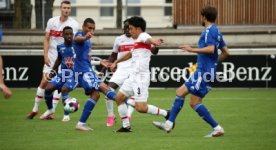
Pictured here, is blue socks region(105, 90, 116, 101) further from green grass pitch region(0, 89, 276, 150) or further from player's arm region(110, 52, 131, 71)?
player's arm region(110, 52, 131, 71)

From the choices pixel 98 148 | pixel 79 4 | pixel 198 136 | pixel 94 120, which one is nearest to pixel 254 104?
pixel 94 120

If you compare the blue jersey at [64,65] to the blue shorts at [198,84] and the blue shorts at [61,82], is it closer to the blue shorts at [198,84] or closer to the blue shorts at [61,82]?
the blue shorts at [61,82]

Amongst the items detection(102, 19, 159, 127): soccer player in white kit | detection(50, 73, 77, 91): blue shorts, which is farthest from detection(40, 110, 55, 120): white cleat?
detection(102, 19, 159, 127): soccer player in white kit

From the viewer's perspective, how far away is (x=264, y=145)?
12109 millimetres

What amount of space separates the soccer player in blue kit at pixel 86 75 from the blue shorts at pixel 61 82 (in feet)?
3.44

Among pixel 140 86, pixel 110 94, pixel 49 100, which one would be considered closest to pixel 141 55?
pixel 140 86

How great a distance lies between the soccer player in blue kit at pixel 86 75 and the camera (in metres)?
14.6

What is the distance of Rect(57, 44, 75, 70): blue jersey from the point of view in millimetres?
16516

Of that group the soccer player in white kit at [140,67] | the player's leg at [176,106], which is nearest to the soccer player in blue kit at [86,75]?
the soccer player in white kit at [140,67]

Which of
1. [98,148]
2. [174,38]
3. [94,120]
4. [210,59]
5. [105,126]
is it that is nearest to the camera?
[98,148]

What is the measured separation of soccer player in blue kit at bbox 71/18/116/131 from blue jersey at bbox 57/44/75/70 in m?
1.14

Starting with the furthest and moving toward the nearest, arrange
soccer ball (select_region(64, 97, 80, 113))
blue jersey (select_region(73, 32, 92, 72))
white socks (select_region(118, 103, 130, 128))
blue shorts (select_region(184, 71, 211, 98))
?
soccer ball (select_region(64, 97, 80, 113)) < blue jersey (select_region(73, 32, 92, 72)) < white socks (select_region(118, 103, 130, 128)) < blue shorts (select_region(184, 71, 211, 98))

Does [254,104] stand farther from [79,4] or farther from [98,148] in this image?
[79,4]

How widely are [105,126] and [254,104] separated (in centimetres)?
614
